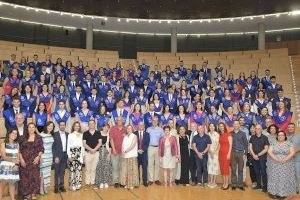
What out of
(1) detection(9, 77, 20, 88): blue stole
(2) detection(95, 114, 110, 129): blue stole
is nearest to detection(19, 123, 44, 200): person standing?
(2) detection(95, 114, 110, 129): blue stole

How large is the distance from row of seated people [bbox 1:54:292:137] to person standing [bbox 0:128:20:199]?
1659 millimetres

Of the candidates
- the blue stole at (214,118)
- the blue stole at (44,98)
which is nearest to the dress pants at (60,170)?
the blue stole at (44,98)

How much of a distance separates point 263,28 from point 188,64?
5920mm

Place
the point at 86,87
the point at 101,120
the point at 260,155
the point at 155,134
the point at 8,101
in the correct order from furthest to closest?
the point at 86,87 < the point at 101,120 < the point at 8,101 < the point at 155,134 < the point at 260,155

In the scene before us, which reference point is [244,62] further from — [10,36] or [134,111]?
[10,36]

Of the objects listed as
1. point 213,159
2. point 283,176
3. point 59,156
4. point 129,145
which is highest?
point 129,145

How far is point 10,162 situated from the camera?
597cm

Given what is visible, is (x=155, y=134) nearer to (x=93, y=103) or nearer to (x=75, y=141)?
(x=75, y=141)

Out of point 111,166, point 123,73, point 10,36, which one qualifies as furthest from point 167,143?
point 10,36

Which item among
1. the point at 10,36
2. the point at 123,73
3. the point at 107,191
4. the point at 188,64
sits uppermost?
the point at 10,36

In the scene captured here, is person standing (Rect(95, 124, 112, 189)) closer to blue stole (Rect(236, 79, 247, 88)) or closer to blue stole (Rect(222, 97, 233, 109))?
blue stole (Rect(222, 97, 233, 109))

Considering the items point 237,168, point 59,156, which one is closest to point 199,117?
point 237,168

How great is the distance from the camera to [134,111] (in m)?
9.05

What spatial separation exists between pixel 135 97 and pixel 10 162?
5.39 meters
